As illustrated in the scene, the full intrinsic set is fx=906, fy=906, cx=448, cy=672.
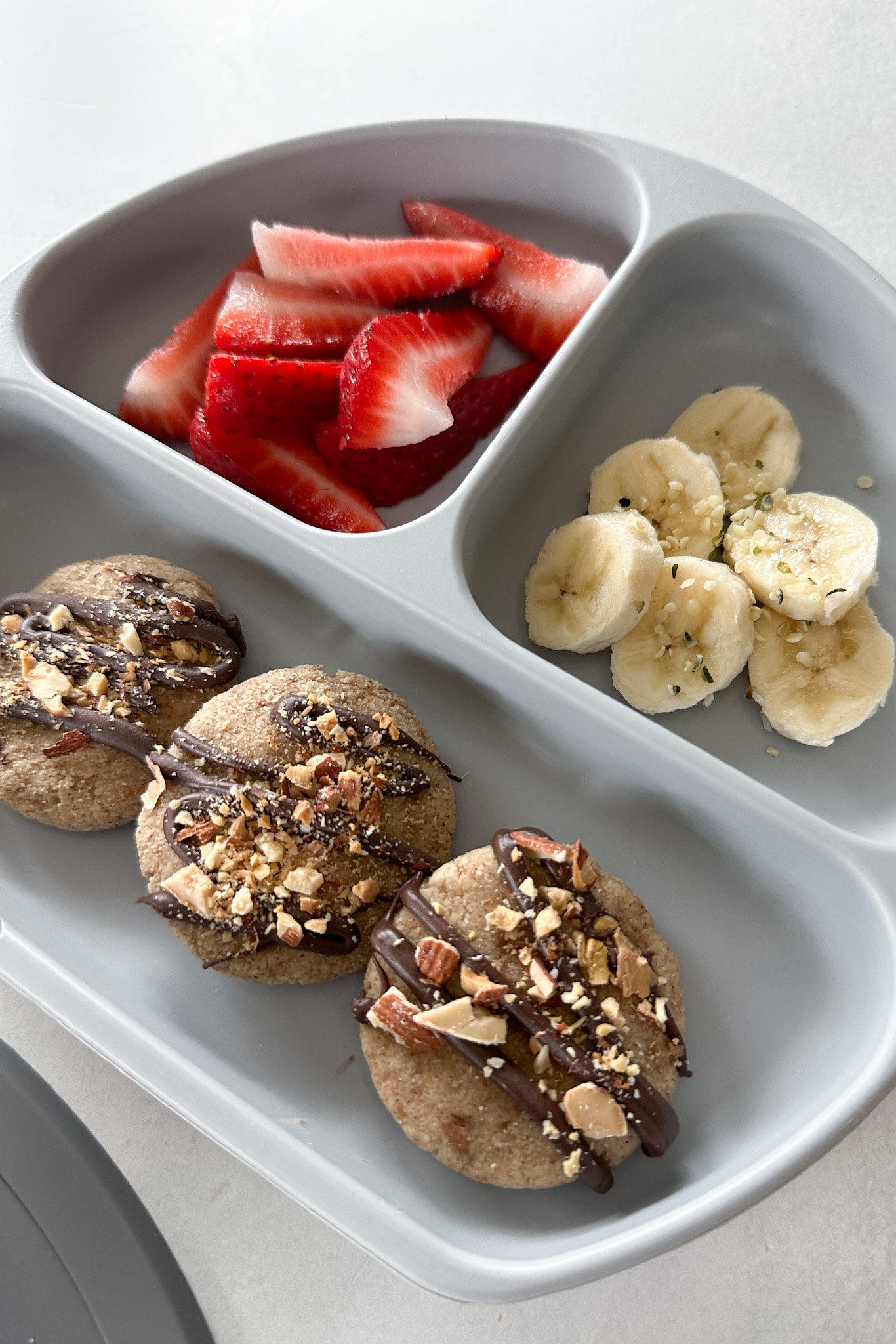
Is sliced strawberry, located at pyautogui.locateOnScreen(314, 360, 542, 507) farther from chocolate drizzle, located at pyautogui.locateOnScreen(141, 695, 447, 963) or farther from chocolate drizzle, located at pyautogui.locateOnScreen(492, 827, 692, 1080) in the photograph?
chocolate drizzle, located at pyautogui.locateOnScreen(492, 827, 692, 1080)

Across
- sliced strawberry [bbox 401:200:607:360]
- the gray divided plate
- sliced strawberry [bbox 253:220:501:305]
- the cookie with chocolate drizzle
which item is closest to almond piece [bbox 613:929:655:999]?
the cookie with chocolate drizzle

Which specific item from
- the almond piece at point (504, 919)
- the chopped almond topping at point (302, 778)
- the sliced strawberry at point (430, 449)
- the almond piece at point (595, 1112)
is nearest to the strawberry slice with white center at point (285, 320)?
the sliced strawberry at point (430, 449)

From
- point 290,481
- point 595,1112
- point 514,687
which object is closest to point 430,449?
point 290,481

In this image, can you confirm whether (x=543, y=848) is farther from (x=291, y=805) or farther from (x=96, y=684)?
(x=96, y=684)

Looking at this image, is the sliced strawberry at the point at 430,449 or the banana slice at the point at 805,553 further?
the sliced strawberry at the point at 430,449

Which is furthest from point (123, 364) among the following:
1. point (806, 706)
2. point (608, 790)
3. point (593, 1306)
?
point (593, 1306)

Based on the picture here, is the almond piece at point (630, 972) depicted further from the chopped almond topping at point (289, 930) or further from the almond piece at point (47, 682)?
the almond piece at point (47, 682)
